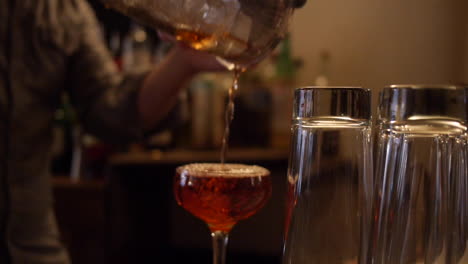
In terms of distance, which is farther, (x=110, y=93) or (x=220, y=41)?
(x=110, y=93)

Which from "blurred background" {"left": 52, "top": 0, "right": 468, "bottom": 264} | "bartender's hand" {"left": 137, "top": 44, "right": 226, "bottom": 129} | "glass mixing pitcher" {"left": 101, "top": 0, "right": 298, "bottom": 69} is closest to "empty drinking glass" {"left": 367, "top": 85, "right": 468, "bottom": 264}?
"glass mixing pitcher" {"left": 101, "top": 0, "right": 298, "bottom": 69}

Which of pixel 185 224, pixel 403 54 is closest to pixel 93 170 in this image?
pixel 185 224

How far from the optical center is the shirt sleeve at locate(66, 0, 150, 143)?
39.6 inches

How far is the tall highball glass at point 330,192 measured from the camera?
1.41 ft

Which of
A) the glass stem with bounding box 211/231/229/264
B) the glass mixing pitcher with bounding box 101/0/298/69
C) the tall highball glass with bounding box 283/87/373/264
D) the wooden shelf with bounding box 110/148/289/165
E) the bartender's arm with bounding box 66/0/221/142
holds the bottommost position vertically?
the wooden shelf with bounding box 110/148/289/165

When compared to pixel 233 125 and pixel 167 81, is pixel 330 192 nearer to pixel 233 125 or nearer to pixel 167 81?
pixel 167 81

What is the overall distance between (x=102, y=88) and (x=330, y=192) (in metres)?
0.70

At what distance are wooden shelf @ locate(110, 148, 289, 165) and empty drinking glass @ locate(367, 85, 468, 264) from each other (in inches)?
46.6

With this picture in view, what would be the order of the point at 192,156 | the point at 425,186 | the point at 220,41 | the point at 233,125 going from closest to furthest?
1. the point at 425,186
2. the point at 220,41
3. the point at 192,156
4. the point at 233,125

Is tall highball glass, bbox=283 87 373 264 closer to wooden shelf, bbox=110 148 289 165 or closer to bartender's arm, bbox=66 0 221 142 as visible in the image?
bartender's arm, bbox=66 0 221 142

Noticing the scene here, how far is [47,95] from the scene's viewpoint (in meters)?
0.98

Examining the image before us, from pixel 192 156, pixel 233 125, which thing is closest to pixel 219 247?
pixel 192 156

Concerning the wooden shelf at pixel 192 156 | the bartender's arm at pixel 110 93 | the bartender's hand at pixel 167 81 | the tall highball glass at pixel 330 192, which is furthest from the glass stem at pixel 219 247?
the wooden shelf at pixel 192 156

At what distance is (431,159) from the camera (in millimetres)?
393
